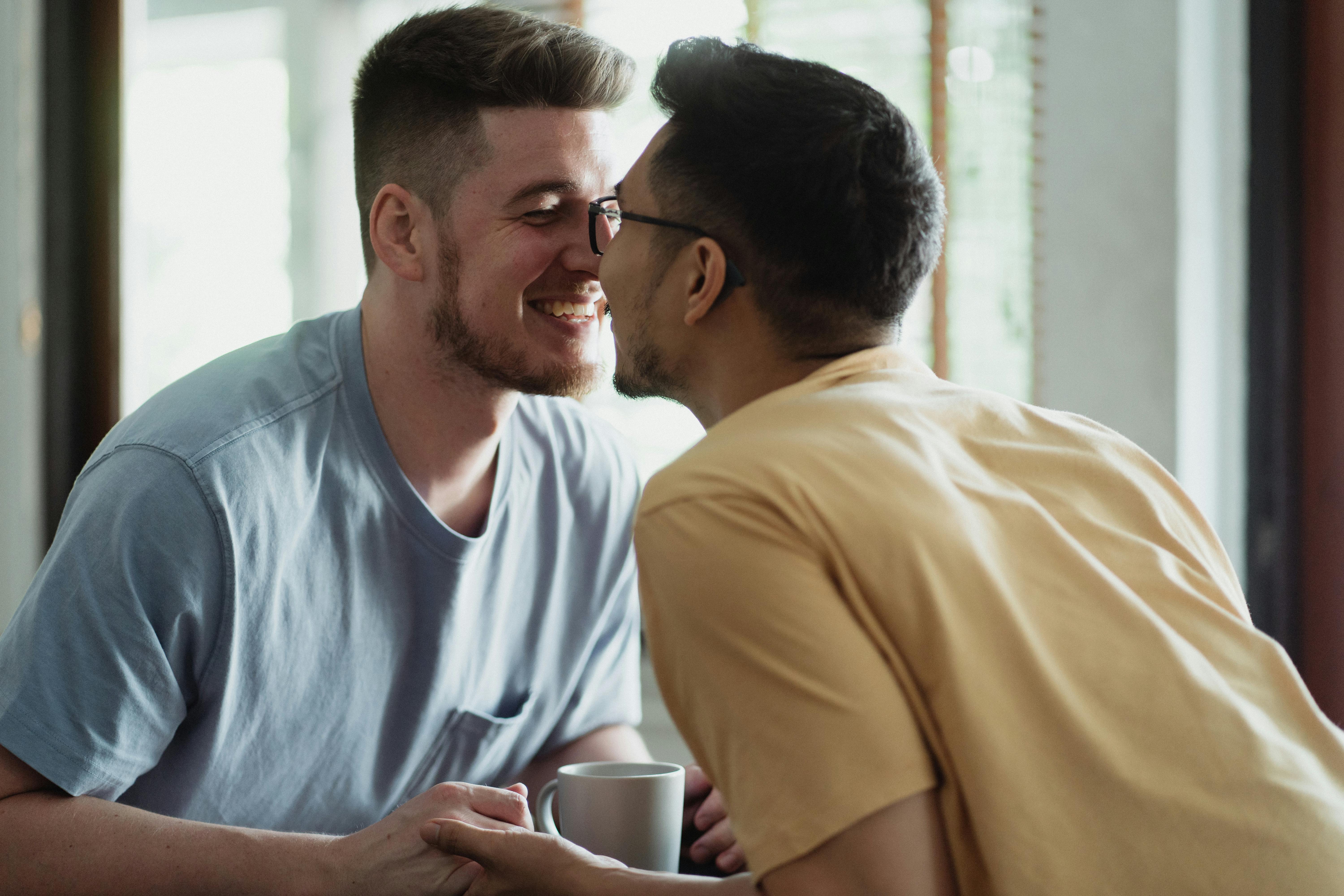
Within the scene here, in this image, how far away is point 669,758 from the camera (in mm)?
2326

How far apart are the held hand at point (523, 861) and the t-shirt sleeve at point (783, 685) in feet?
0.58

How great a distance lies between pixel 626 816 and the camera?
3.11 ft

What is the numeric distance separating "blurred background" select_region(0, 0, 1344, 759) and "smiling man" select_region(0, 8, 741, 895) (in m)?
0.65

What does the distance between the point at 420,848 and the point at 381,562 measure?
388 mm

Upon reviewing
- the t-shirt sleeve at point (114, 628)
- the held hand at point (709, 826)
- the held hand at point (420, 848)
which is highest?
the t-shirt sleeve at point (114, 628)

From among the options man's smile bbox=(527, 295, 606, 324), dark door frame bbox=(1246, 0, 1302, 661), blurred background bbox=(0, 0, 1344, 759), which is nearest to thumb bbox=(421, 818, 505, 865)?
man's smile bbox=(527, 295, 606, 324)

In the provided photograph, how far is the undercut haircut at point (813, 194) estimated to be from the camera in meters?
0.91

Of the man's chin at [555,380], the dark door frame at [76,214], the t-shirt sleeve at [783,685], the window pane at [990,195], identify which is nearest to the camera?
the t-shirt sleeve at [783,685]

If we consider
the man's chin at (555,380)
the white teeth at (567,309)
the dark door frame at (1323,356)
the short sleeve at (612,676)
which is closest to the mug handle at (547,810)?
the short sleeve at (612,676)

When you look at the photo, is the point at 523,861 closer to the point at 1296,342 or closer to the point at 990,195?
the point at 1296,342

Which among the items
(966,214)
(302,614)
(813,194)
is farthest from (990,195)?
(302,614)

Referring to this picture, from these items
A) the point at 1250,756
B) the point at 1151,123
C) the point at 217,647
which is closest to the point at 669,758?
the point at 217,647

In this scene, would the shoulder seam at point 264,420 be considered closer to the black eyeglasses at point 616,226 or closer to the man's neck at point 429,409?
the man's neck at point 429,409

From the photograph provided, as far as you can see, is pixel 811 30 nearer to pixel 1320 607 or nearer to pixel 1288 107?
pixel 1288 107
